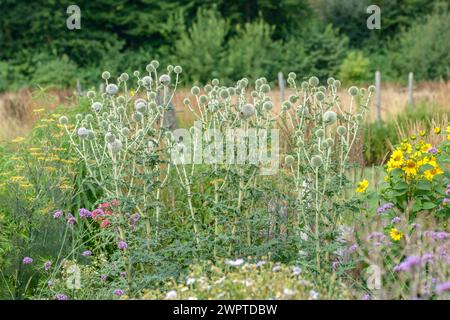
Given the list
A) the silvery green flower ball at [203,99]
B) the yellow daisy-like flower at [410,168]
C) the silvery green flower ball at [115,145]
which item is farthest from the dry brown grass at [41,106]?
the silvery green flower ball at [115,145]

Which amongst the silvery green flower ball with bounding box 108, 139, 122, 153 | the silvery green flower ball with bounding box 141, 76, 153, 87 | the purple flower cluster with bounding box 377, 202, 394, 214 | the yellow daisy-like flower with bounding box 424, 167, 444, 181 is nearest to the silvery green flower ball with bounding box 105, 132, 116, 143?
the silvery green flower ball with bounding box 108, 139, 122, 153

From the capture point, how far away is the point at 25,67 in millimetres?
27578

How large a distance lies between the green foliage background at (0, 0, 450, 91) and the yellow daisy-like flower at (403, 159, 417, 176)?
2045cm

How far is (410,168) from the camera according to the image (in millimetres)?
5094

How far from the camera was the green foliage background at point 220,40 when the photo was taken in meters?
26.2

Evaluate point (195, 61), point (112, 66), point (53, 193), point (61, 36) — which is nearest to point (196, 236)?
point (53, 193)

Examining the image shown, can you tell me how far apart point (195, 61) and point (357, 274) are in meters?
21.5

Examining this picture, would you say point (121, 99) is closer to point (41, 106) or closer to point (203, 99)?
point (203, 99)

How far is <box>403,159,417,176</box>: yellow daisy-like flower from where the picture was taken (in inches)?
200

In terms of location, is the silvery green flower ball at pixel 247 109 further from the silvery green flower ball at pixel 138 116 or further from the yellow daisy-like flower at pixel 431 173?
the yellow daisy-like flower at pixel 431 173

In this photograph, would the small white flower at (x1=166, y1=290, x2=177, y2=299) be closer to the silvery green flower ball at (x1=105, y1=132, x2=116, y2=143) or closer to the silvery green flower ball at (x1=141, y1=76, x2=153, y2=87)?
the silvery green flower ball at (x1=105, y1=132, x2=116, y2=143)

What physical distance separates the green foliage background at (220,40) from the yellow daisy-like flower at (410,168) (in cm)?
2045

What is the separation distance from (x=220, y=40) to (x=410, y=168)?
21996 millimetres
